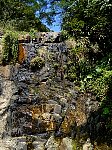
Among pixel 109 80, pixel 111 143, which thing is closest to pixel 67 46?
pixel 109 80

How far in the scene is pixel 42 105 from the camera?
25.0 ft

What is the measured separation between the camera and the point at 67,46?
8812 millimetres

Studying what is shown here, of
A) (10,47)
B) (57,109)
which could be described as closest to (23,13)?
(10,47)

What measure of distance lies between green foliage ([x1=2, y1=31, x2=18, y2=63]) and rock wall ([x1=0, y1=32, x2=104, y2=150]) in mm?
196

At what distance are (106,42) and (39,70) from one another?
1.96m

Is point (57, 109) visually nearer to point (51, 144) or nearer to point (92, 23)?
point (51, 144)

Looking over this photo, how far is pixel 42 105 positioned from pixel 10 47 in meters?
1.92

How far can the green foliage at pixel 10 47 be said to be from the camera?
28.0 feet

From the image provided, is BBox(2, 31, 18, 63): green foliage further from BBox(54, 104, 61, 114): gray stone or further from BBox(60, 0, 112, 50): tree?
BBox(54, 104, 61, 114): gray stone

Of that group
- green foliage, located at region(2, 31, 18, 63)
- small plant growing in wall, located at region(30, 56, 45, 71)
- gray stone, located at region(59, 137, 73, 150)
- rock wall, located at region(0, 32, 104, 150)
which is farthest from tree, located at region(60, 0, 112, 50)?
gray stone, located at region(59, 137, 73, 150)

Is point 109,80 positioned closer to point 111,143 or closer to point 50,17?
point 111,143

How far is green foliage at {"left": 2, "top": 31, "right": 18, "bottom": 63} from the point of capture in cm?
854

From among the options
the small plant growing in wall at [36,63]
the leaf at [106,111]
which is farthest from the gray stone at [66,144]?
the small plant growing in wall at [36,63]

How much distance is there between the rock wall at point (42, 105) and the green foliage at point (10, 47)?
0.20 meters
